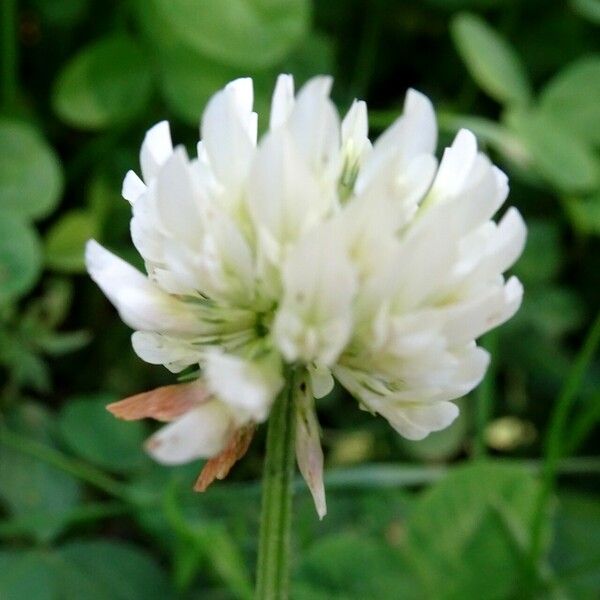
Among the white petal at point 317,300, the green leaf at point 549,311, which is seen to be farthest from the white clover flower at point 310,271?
the green leaf at point 549,311

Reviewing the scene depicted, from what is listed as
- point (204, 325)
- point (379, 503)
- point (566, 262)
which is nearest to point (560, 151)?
point (566, 262)

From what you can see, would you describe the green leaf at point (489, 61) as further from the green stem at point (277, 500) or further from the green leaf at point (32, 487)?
the green stem at point (277, 500)

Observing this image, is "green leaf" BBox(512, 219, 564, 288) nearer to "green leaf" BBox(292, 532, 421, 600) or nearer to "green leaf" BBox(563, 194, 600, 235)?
"green leaf" BBox(563, 194, 600, 235)

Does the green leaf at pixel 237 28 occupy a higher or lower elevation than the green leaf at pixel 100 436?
higher

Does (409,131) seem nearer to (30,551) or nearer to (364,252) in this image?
(364,252)

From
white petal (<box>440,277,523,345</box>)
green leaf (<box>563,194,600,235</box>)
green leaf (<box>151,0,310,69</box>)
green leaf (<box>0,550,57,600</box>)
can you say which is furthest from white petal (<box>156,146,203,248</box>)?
green leaf (<box>563,194,600,235</box>)

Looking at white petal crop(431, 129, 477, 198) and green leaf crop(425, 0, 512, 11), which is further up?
white petal crop(431, 129, 477, 198)

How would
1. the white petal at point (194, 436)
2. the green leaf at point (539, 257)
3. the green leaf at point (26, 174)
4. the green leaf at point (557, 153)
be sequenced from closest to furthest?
the white petal at point (194, 436) < the green leaf at point (26, 174) < the green leaf at point (557, 153) < the green leaf at point (539, 257)

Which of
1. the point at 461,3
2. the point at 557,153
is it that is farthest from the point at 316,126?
the point at 461,3
